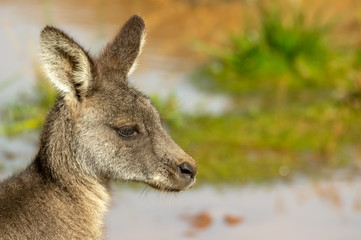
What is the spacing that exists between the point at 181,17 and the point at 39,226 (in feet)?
33.4

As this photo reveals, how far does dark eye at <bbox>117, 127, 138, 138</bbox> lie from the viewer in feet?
23.7

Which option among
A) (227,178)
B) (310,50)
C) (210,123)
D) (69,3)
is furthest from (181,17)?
(227,178)

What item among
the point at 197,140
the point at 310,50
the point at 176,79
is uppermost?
the point at 310,50

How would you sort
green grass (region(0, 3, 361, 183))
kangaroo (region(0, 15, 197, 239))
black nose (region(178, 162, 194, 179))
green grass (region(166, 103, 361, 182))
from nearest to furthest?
kangaroo (region(0, 15, 197, 239)), black nose (region(178, 162, 194, 179)), green grass (region(166, 103, 361, 182)), green grass (region(0, 3, 361, 183))

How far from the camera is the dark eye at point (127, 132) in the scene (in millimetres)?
7223

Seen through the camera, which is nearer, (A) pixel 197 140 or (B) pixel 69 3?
(A) pixel 197 140

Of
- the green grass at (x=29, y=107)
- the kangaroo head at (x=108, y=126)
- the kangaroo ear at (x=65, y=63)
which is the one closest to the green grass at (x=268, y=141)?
the green grass at (x=29, y=107)

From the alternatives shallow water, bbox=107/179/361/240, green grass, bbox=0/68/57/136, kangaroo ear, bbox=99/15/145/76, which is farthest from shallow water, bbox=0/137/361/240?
kangaroo ear, bbox=99/15/145/76

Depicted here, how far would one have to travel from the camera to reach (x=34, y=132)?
11992 mm

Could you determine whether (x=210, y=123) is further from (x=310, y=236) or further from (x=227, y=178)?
(x=310, y=236)

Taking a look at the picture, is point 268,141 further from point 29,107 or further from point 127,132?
point 127,132

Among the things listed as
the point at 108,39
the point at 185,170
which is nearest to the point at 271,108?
the point at 108,39

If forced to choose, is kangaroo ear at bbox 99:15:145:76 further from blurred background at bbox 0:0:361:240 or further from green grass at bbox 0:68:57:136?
green grass at bbox 0:68:57:136

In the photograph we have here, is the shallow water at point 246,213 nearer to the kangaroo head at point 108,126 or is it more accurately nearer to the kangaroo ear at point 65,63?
the kangaroo head at point 108,126
